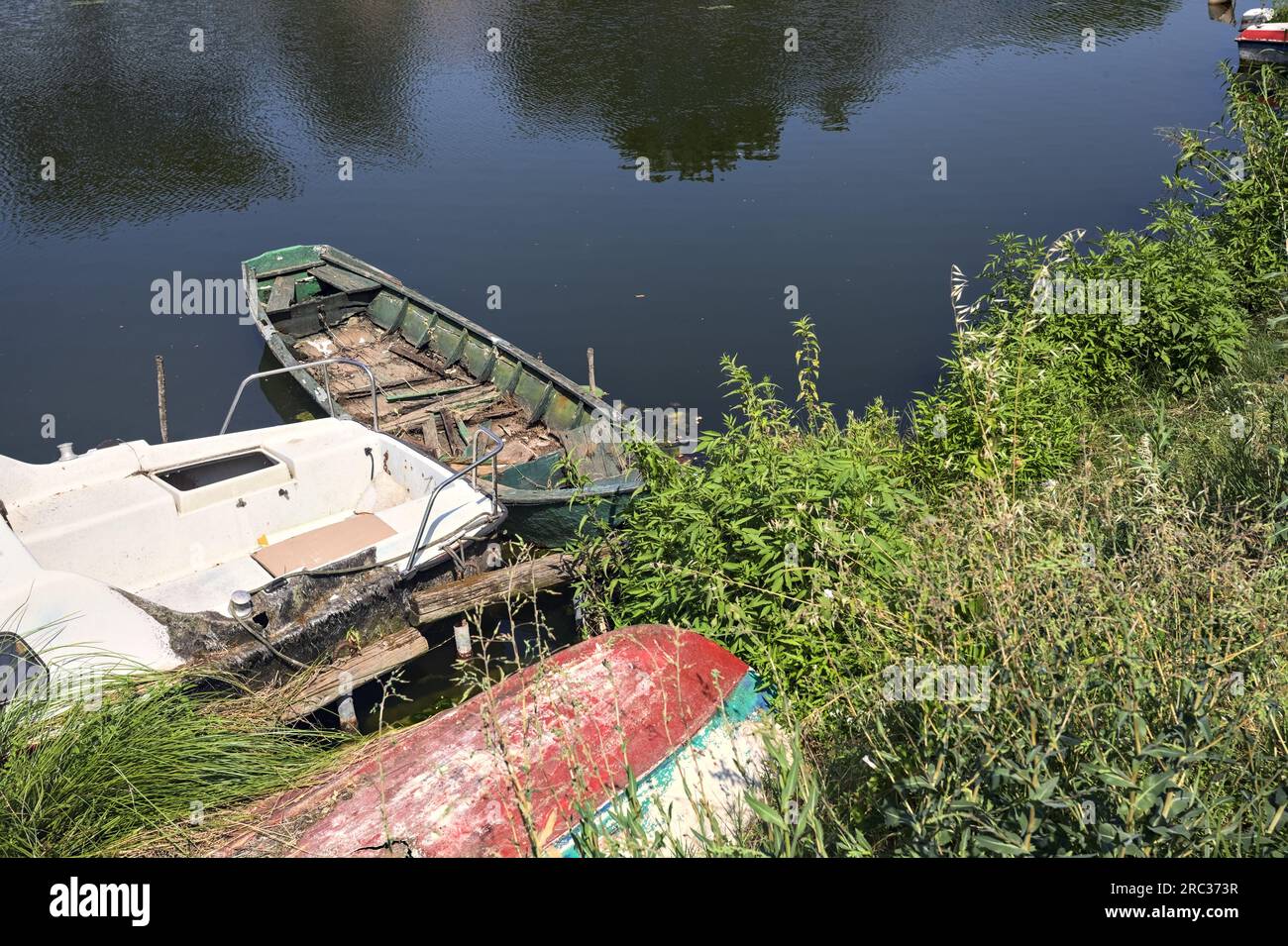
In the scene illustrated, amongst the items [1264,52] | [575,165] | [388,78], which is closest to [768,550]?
[575,165]

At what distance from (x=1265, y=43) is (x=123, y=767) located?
28358mm

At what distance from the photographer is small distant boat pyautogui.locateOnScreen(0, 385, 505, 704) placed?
304 inches

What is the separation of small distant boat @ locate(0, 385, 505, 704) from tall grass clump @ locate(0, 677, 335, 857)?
0.79 metres

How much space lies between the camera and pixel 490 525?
10.0 meters

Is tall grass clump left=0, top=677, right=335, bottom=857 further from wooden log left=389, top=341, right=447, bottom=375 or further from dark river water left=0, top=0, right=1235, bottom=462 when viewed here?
dark river water left=0, top=0, right=1235, bottom=462

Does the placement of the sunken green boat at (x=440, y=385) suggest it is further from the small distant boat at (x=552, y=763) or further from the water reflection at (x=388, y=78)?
the water reflection at (x=388, y=78)

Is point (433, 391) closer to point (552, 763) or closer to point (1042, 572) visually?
point (552, 763)

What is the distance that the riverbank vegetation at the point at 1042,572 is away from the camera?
11.8 feet

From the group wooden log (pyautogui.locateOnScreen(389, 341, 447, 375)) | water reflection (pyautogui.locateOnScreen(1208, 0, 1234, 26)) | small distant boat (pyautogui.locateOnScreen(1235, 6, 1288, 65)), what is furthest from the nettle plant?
water reflection (pyautogui.locateOnScreen(1208, 0, 1234, 26))

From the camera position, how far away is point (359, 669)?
9.00 meters

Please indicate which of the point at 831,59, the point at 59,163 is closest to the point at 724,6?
the point at 831,59

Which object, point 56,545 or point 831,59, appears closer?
point 56,545
